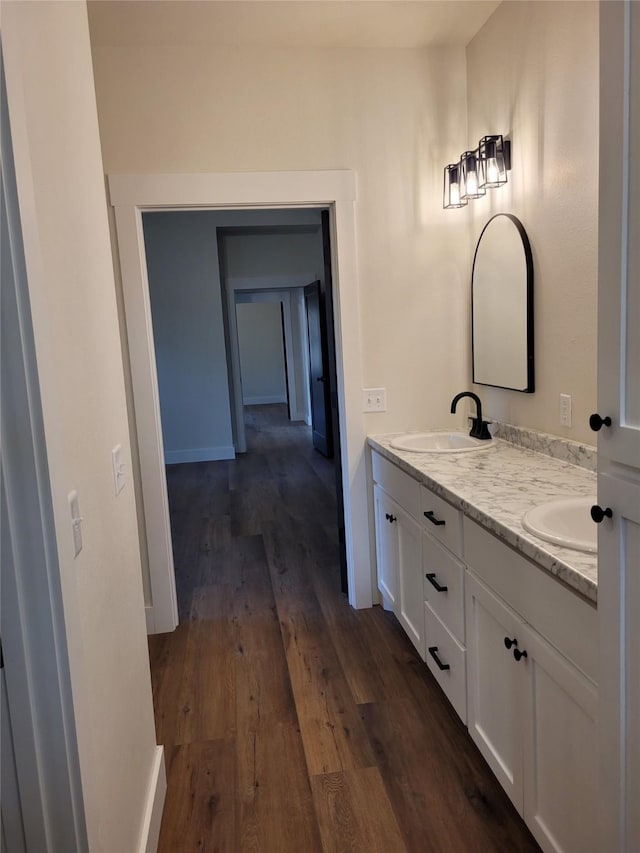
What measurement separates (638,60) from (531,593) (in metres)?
1.07

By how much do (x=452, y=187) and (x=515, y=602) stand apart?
6.66 ft

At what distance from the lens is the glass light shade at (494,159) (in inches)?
97.5

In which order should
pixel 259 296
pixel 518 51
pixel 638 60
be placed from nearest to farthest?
1. pixel 638 60
2. pixel 518 51
3. pixel 259 296

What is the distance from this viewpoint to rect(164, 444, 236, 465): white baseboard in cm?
700

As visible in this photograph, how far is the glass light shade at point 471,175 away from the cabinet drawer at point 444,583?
4.92 feet

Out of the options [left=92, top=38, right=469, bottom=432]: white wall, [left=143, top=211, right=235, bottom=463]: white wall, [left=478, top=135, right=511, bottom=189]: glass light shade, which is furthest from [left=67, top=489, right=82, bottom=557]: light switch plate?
[left=143, top=211, right=235, bottom=463]: white wall

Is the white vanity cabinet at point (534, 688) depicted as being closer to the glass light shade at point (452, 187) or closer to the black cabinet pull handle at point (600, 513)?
the black cabinet pull handle at point (600, 513)

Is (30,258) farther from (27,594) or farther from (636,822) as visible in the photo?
(636,822)

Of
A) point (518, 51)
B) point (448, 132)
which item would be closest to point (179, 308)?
point (448, 132)

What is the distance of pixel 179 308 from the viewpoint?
268 inches

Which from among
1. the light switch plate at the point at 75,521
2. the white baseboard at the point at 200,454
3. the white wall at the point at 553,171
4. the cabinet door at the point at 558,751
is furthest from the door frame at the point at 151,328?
the white baseboard at the point at 200,454

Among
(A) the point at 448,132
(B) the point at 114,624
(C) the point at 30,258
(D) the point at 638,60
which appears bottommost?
(B) the point at 114,624

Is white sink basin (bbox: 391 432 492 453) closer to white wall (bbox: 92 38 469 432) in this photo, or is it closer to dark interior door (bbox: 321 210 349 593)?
→ white wall (bbox: 92 38 469 432)

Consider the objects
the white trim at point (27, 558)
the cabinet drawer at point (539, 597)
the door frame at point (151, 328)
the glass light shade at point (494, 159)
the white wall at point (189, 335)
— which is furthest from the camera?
the white wall at point (189, 335)
